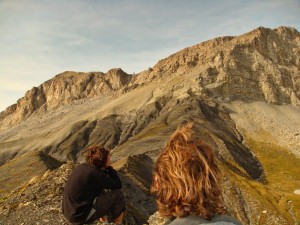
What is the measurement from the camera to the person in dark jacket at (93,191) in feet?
39.2

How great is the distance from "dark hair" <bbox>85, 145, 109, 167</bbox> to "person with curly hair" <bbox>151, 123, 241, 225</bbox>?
23.0 ft

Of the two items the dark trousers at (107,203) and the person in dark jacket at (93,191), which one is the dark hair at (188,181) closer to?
the person in dark jacket at (93,191)

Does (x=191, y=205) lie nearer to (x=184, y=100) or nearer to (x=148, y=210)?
(x=148, y=210)

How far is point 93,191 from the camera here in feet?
40.2

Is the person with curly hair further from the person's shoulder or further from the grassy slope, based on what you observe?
the grassy slope

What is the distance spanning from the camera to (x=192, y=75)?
195750 millimetres

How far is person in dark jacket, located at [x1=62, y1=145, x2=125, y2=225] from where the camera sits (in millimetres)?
11961

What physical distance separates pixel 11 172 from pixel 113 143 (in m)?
118

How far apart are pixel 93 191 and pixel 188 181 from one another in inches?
304

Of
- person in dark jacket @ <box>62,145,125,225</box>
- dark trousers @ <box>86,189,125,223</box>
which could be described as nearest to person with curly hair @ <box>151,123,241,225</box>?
person in dark jacket @ <box>62,145,125,225</box>

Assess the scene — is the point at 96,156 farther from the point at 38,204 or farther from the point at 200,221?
the point at 38,204

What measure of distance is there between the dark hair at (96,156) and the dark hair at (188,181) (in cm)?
700

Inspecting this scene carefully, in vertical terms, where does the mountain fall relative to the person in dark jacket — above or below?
below

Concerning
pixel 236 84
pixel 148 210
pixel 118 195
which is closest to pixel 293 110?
pixel 236 84
